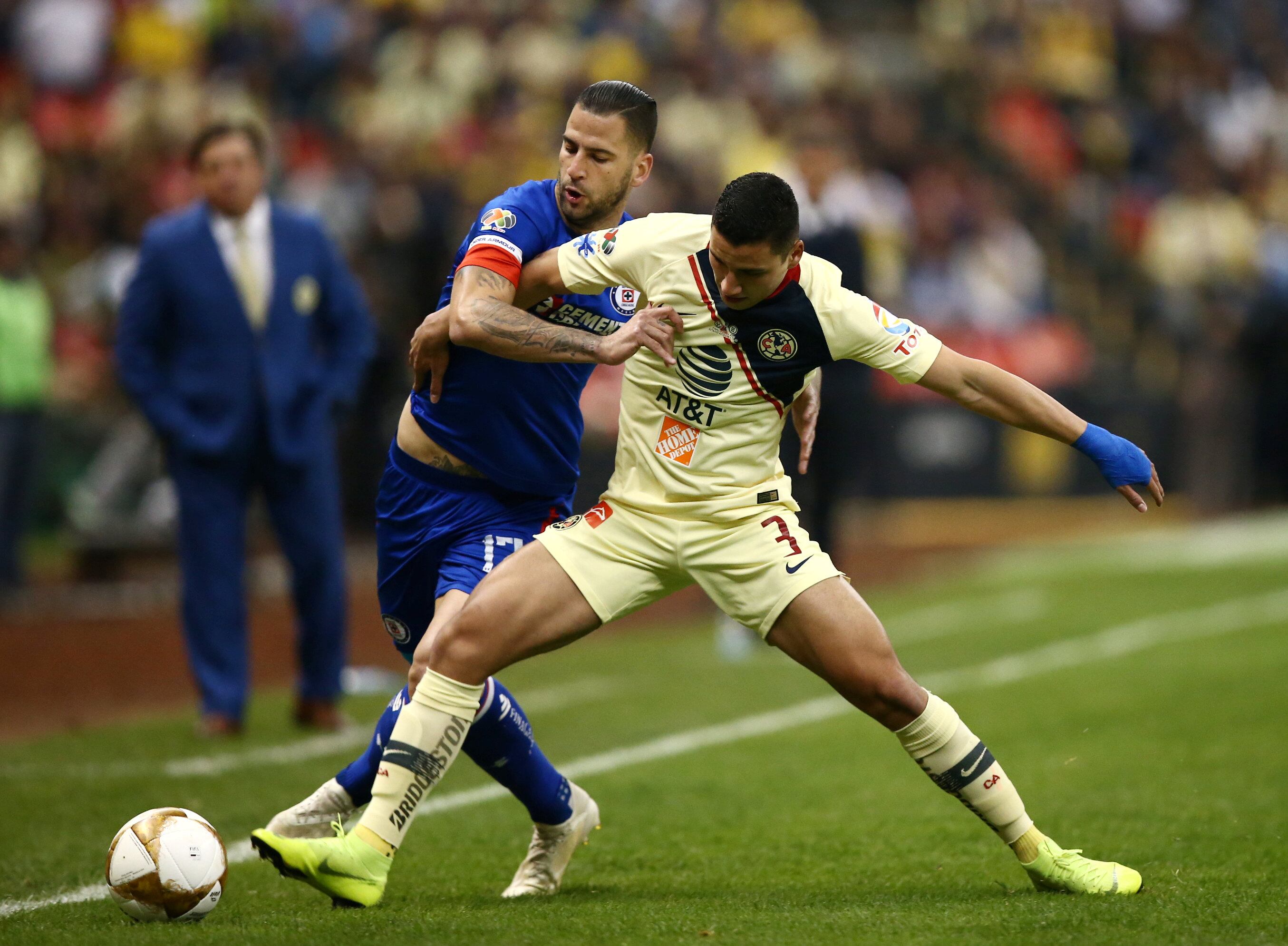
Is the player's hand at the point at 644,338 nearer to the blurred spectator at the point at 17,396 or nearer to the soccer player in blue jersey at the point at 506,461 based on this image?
the soccer player in blue jersey at the point at 506,461

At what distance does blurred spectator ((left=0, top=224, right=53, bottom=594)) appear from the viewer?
42.4 feet

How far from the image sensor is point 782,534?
5.04 metres

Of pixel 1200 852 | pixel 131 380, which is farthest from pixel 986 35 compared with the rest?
pixel 1200 852

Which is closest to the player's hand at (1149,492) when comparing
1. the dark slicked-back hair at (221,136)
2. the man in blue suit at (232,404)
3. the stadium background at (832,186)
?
the man in blue suit at (232,404)

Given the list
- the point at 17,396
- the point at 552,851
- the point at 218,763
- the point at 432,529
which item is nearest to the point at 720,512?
the point at 432,529

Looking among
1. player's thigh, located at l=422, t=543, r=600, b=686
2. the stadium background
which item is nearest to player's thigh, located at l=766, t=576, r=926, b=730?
player's thigh, located at l=422, t=543, r=600, b=686

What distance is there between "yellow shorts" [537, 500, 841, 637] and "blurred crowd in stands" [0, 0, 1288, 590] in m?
9.26

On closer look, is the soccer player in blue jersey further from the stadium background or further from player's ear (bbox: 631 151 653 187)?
the stadium background

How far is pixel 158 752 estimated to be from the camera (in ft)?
26.2

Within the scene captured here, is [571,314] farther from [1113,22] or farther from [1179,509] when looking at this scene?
[1113,22]

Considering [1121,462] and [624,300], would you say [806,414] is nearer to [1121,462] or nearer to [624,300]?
[624,300]

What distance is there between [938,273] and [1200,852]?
15695 millimetres

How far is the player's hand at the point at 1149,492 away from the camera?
4926 mm

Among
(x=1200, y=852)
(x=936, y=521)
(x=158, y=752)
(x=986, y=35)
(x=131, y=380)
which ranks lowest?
(x=936, y=521)
